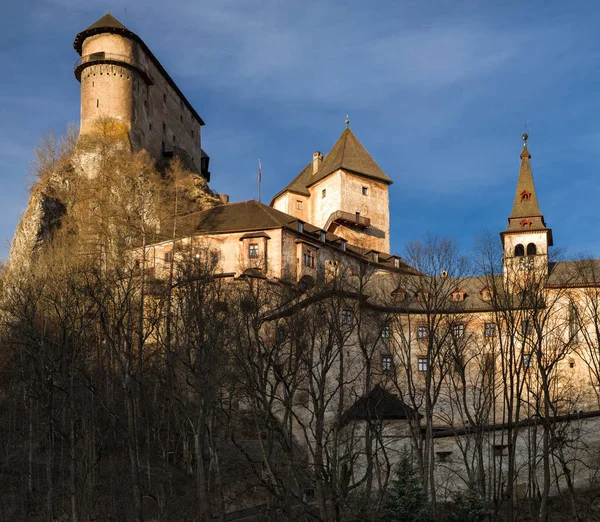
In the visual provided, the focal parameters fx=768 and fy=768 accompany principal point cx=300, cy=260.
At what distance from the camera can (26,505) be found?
34.8m

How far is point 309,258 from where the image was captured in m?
56.4

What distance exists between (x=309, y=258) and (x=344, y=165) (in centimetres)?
1742

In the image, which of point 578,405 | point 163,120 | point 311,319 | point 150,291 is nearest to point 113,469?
point 311,319

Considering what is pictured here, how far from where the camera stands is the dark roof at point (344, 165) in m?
71.9

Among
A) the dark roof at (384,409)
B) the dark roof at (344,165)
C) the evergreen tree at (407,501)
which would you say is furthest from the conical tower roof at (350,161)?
the evergreen tree at (407,501)

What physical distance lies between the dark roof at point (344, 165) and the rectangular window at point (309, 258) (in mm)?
16174

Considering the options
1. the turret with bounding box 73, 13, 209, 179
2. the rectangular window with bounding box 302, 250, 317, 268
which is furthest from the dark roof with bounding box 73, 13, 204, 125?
the rectangular window with bounding box 302, 250, 317, 268

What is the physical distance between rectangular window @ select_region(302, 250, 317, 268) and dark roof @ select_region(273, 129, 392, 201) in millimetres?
16174

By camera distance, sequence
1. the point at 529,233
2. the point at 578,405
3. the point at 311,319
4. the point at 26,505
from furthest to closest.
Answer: the point at 529,233 < the point at 578,405 < the point at 311,319 < the point at 26,505

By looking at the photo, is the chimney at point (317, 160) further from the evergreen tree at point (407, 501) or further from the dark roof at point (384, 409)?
the evergreen tree at point (407, 501)

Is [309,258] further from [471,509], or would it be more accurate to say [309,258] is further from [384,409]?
[471,509]

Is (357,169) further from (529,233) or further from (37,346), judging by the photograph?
(37,346)

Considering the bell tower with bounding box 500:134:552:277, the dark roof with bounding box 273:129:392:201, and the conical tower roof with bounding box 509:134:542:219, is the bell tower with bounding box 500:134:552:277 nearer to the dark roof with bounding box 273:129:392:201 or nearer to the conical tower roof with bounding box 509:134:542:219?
the conical tower roof with bounding box 509:134:542:219

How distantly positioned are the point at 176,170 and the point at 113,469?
34.0 m
